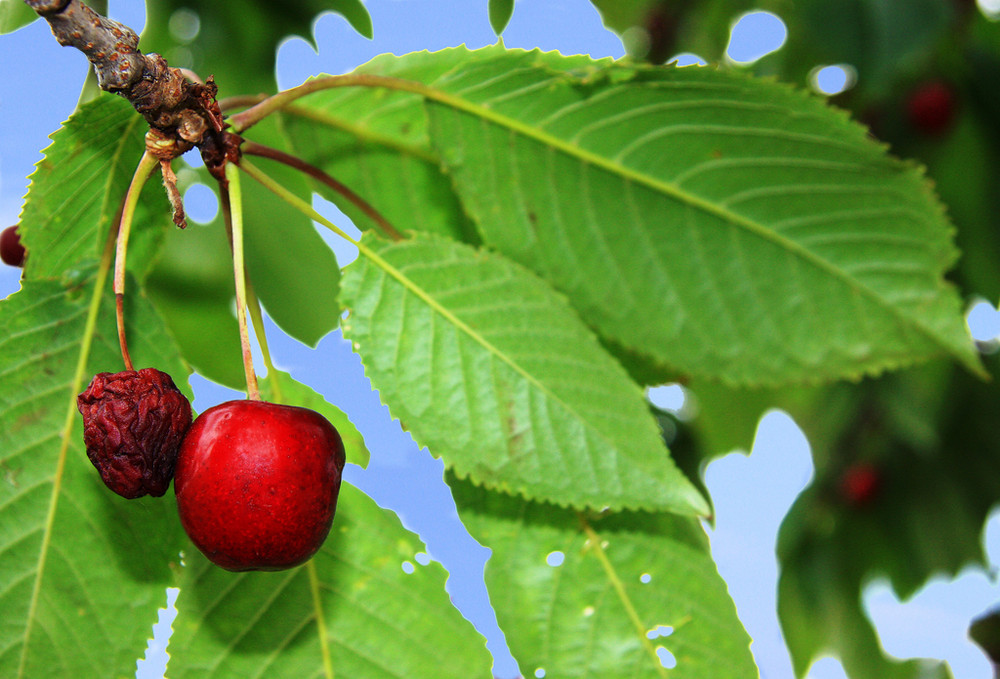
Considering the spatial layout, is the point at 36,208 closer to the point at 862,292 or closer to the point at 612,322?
the point at 612,322

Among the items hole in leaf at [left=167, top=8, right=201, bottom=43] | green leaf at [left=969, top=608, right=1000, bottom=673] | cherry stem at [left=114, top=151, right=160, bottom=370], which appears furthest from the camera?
green leaf at [left=969, top=608, right=1000, bottom=673]

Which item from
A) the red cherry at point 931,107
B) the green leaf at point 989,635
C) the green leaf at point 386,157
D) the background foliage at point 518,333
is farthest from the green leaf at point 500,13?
the green leaf at point 989,635

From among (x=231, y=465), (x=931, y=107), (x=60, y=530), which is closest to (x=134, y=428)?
(x=231, y=465)

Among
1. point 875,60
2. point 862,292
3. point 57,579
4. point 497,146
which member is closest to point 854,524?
point 875,60

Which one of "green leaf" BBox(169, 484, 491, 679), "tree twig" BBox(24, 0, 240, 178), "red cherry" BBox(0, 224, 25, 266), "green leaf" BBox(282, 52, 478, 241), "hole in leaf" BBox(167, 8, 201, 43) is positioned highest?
"hole in leaf" BBox(167, 8, 201, 43)

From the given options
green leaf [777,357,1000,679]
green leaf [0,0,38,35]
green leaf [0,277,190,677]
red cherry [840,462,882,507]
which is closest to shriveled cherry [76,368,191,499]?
green leaf [0,277,190,677]

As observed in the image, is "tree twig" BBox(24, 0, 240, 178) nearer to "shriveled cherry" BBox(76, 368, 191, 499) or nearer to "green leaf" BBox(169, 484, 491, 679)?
"shriveled cherry" BBox(76, 368, 191, 499)
